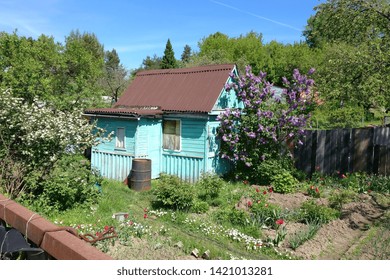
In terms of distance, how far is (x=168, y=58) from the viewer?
5038cm

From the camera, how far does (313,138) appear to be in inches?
510

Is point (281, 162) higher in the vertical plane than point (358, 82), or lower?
lower

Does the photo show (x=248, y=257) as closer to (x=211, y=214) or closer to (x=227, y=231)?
(x=227, y=231)

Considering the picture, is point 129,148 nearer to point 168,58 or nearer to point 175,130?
point 175,130

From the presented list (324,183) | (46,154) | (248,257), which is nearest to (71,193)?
(46,154)

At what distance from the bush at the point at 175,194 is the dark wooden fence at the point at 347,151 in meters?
5.95

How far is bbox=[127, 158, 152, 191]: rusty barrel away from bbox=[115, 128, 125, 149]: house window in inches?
64.4

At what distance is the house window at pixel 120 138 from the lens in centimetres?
1336

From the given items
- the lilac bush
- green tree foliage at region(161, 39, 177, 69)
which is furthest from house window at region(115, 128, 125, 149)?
green tree foliage at region(161, 39, 177, 69)

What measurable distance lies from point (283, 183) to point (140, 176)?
482 centimetres

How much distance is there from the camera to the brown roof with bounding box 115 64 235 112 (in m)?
13.2

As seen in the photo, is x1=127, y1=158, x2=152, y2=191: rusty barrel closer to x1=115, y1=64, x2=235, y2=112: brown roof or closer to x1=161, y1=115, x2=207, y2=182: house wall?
x1=161, y1=115, x2=207, y2=182: house wall
